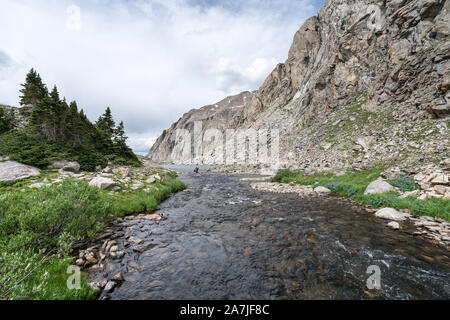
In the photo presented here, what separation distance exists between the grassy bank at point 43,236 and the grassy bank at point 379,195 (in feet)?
52.7

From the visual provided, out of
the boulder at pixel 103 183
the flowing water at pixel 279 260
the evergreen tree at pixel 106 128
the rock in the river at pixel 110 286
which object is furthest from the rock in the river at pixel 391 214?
the evergreen tree at pixel 106 128

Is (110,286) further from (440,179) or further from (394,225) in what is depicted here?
(440,179)

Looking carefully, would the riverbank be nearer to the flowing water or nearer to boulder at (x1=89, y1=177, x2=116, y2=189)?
the flowing water

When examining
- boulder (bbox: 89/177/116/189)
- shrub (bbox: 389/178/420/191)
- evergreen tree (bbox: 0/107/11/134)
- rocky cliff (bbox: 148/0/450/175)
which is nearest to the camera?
shrub (bbox: 389/178/420/191)

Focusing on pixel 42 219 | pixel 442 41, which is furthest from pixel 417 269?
pixel 442 41

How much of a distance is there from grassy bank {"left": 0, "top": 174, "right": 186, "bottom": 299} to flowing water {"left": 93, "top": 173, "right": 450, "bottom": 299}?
4.67 ft

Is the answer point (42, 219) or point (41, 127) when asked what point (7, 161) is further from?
point (42, 219)

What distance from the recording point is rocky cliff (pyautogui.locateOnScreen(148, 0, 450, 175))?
709 inches

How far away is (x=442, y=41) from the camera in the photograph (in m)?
19.7

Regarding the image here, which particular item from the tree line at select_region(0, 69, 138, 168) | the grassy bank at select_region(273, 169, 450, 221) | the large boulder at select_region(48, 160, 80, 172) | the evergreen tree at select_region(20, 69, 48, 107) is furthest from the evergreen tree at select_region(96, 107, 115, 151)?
the grassy bank at select_region(273, 169, 450, 221)

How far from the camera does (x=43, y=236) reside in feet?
19.1

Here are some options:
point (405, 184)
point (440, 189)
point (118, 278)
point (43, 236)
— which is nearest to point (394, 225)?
point (440, 189)
